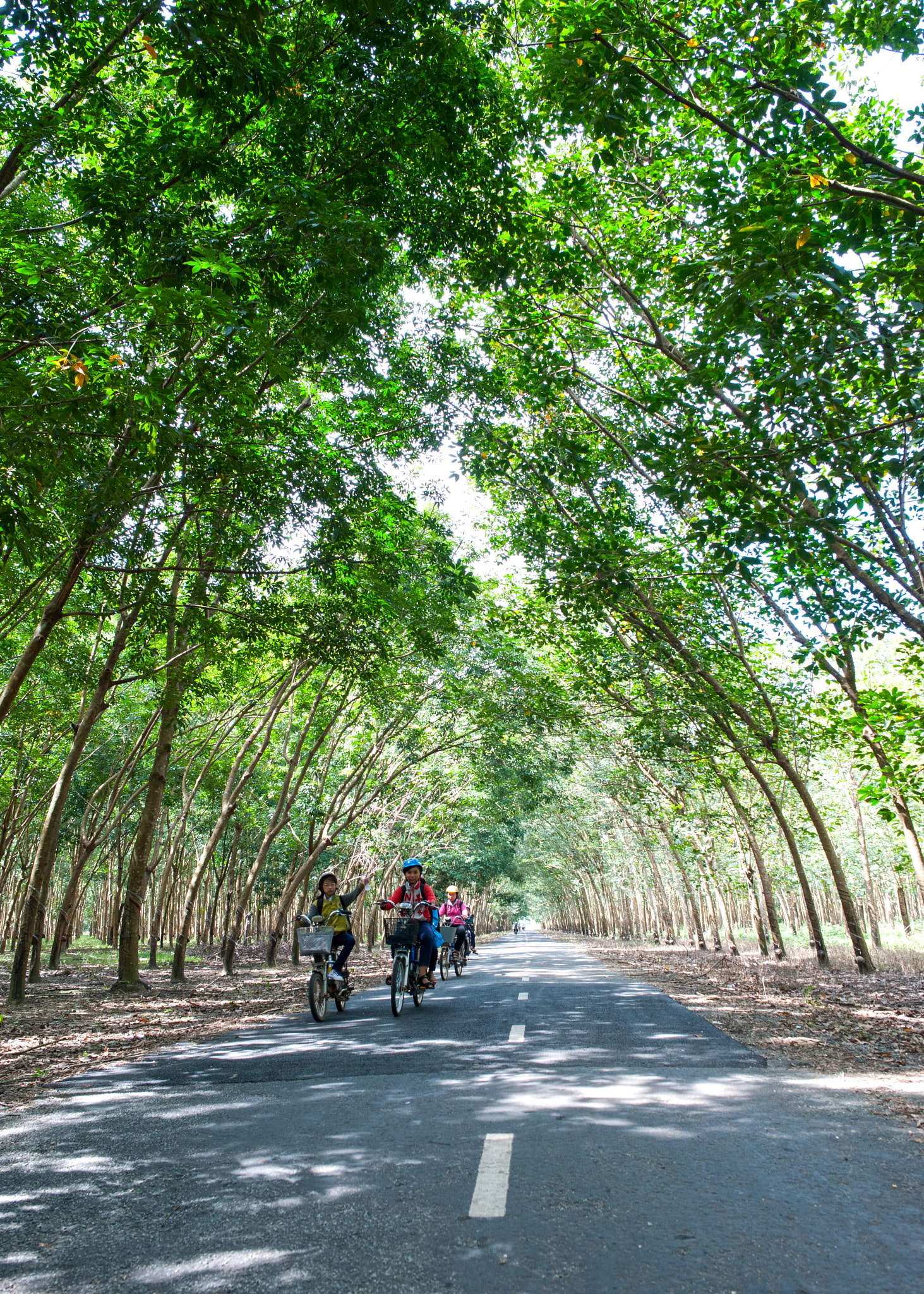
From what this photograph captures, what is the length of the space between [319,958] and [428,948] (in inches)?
75.0

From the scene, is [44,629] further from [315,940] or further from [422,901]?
[422,901]

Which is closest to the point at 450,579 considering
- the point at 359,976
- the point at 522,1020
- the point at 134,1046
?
the point at 522,1020

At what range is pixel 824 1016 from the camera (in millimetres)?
10867

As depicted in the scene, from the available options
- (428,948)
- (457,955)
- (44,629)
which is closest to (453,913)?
(457,955)

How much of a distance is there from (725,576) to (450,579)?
506 centimetres

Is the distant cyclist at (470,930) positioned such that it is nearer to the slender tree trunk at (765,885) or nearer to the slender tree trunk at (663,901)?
the slender tree trunk at (765,885)

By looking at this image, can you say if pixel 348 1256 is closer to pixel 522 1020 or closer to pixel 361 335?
pixel 522 1020

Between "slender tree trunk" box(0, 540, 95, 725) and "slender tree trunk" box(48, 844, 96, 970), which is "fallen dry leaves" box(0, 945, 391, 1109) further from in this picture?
"slender tree trunk" box(0, 540, 95, 725)

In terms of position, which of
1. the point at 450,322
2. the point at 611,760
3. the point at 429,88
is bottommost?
the point at 611,760

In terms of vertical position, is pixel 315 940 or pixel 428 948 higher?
pixel 315 940

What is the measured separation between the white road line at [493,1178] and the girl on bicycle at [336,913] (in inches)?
262

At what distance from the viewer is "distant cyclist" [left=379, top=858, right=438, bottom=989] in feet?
39.3

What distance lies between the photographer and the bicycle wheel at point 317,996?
11.0 metres

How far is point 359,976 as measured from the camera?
20.2 m
